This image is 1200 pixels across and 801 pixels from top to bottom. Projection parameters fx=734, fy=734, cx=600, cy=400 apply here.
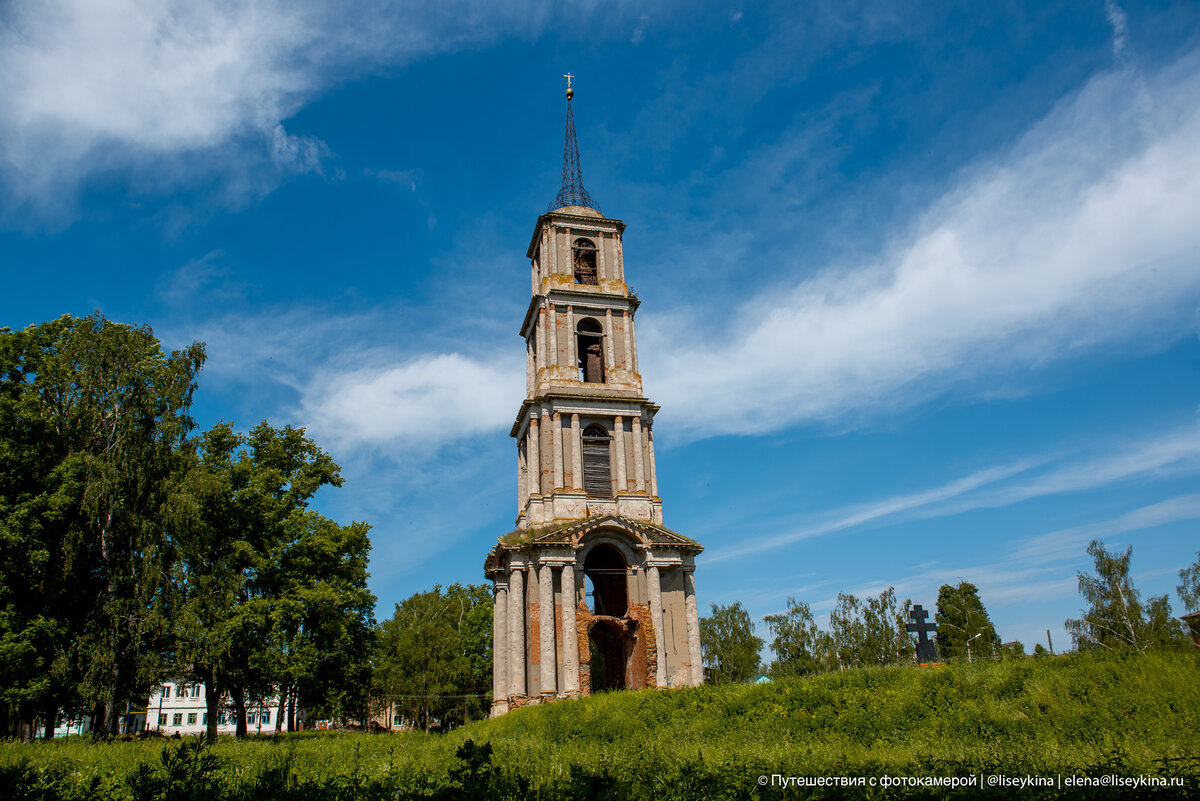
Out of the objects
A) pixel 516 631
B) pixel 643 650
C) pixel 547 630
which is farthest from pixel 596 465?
pixel 643 650

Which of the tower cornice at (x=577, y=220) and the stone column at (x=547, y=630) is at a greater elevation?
the tower cornice at (x=577, y=220)

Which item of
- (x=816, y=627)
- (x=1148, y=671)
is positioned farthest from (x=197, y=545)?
(x=816, y=627)

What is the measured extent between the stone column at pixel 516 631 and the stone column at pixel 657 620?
16.4 feet

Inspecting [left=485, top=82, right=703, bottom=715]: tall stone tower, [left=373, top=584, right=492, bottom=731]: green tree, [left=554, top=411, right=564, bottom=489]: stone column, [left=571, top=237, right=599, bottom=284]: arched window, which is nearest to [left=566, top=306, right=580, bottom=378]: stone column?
[left=485, top=82, right=703, bottom=715]: tall stone tower

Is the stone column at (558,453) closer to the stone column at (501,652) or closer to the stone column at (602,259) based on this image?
the stone column at (501,652)

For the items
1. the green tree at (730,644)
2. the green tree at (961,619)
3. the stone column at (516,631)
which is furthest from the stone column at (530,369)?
the green tree at (961,619)

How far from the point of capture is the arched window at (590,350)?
33.9m

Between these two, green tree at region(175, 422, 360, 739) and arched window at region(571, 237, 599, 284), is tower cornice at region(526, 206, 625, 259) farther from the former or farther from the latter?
green tree at region(175, 422, 360, 739)

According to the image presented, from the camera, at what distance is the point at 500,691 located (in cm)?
2909

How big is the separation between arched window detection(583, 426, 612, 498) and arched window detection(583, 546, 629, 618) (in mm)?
2470

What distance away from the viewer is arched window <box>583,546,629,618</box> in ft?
104

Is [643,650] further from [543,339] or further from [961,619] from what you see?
[961,619]

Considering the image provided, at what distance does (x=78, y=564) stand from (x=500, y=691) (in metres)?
16.1

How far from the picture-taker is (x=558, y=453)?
100 ft
